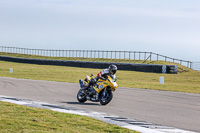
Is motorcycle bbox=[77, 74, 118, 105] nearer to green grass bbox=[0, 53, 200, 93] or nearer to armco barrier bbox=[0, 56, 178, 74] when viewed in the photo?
green grass bbox=[0, 53, 200, 93]

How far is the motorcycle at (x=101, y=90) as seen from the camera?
44.7 feet

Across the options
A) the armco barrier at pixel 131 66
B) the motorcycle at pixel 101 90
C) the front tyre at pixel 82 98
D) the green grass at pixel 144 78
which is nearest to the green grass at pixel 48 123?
the motorcycle at pixel 101 90

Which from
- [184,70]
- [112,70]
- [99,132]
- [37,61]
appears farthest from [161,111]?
[37,61]

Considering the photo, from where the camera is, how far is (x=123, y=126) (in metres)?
9.12

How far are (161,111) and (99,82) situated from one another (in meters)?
2.71

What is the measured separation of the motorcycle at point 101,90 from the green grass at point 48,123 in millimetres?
3482

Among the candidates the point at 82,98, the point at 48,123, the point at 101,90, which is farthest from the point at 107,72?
the point at 48,123

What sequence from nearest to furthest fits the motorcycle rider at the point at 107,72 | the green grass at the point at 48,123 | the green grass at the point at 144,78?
the green grass at the point at 48,123 < the motorcycle rider at the point at 107,72 < the green grass at the point at 144,78

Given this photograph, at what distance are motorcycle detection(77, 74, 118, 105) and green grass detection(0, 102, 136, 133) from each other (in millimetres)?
3482

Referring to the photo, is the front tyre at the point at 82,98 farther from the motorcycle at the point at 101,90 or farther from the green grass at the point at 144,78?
the green grass at the point at 144,78

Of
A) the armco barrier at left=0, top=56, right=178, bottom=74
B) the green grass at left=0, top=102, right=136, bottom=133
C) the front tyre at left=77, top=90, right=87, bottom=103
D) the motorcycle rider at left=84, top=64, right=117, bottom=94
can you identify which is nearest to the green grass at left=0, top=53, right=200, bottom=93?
the armco barrier at left=0, top=56, right=178, bottom=74

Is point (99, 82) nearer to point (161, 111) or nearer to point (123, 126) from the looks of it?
point (161, 111)

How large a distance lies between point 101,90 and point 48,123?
5410mm

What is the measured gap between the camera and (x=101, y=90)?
14078 millimetres
